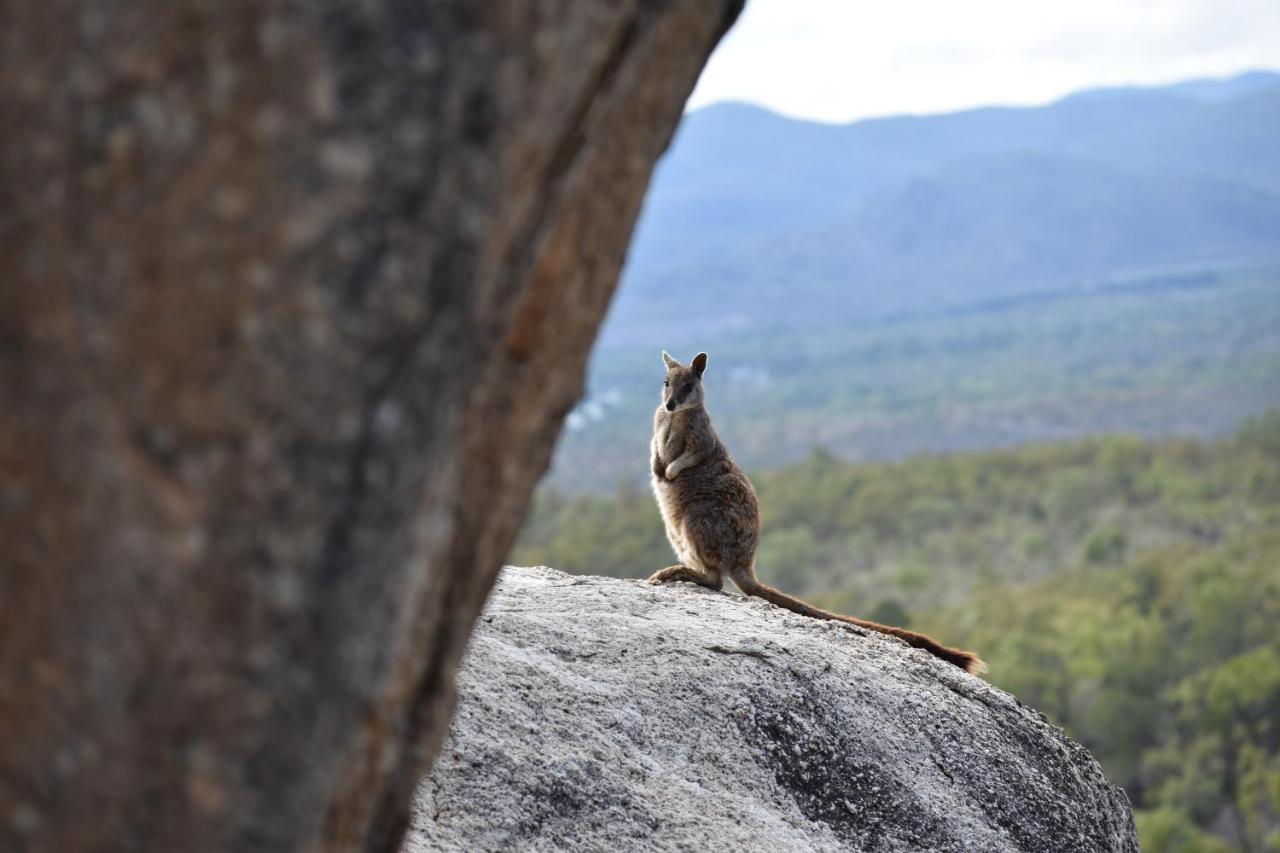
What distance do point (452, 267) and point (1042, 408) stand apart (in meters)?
146

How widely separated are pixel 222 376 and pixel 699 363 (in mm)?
8041

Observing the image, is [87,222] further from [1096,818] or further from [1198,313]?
[1198,313]

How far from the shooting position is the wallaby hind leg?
982 cm

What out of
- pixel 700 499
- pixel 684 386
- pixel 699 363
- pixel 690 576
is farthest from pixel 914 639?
pixel 699 363

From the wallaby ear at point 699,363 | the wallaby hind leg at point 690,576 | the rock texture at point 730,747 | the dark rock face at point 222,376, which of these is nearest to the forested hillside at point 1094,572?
the wallaby ear at point 699,363

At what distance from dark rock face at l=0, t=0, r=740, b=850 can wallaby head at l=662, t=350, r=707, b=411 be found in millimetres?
7414

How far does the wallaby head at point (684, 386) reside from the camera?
34.1 feet

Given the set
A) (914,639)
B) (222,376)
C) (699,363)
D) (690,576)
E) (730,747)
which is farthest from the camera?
(699,363)

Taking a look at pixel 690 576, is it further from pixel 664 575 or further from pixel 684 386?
pixel 684 386

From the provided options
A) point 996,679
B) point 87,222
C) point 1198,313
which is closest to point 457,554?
point 87,222

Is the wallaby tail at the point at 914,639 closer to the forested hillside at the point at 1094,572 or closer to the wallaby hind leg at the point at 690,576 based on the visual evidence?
the wallaby hind leg at the point at 690,576

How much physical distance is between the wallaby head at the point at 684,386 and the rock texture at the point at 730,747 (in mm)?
2104

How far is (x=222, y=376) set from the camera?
8.87ft

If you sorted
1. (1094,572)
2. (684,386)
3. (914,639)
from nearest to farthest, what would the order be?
(914,639), (684,386), (1094,572)
